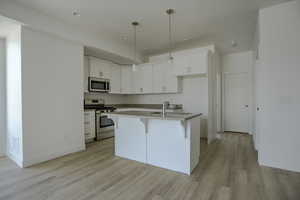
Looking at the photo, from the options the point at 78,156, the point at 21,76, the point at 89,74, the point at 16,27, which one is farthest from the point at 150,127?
the point at 16,27

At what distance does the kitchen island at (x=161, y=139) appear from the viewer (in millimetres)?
2402

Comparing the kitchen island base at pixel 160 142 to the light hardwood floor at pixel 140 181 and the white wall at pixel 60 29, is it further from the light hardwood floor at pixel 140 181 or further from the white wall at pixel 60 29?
the white wall at pixel 60 29

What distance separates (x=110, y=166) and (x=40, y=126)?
149 cm

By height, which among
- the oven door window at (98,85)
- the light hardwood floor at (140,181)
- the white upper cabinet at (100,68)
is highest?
the white upper cabinet at (100,68)

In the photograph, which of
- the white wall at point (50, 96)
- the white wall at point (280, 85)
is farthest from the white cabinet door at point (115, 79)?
the white wall at point (280, 85)

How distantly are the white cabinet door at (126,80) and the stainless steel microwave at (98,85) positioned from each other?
2.18 ft

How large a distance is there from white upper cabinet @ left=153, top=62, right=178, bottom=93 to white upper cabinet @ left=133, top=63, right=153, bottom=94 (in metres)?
0.19

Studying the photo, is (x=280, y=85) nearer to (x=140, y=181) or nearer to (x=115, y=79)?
(x=140, y=181)

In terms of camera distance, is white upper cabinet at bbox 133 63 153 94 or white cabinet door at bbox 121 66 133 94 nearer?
white upper cabinet at bbox 133 63 153 94

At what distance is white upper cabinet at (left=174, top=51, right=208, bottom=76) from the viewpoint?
4.01 metres

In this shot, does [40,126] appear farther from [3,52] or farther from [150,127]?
[150,127]

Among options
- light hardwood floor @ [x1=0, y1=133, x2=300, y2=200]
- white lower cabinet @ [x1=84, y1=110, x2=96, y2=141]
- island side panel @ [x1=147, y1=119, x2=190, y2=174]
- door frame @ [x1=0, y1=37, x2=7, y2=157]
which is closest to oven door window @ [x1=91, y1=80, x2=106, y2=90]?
white lower cabinet @ [x1=84, y1=110, x2=96, y2=141]

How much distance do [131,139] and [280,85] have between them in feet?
8.96

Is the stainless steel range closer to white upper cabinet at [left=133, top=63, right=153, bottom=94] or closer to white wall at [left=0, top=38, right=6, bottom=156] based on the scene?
white upper cabinet at [left=133, top=63, right=153, bottom=94]
